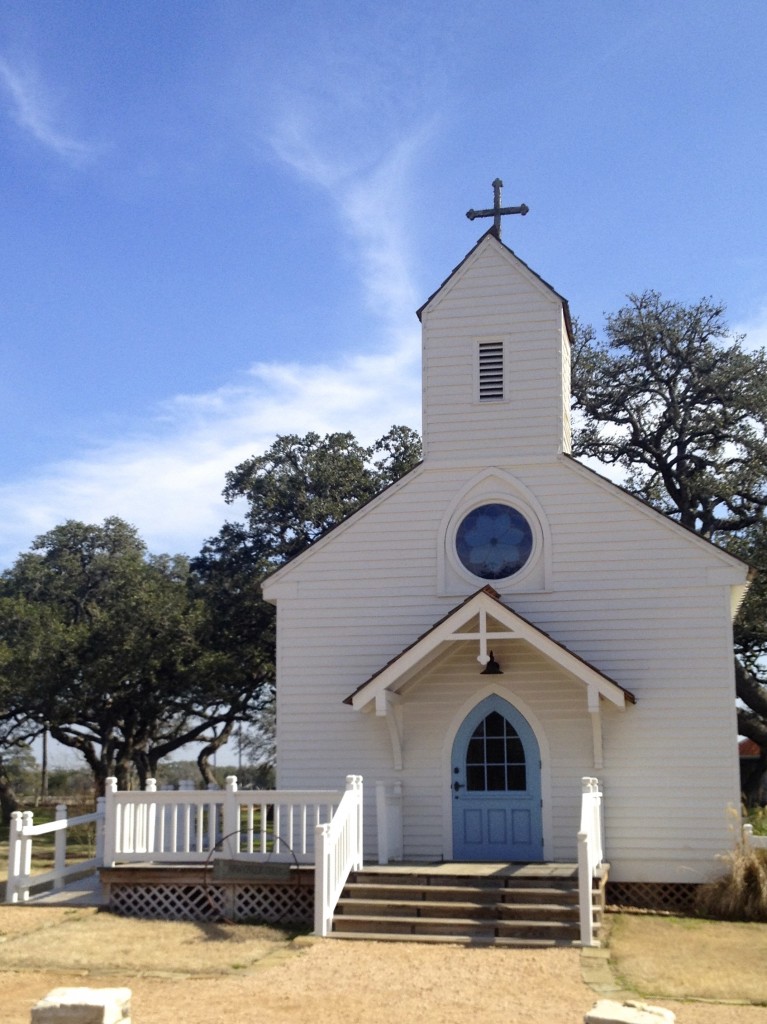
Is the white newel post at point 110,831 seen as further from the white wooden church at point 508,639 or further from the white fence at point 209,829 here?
the white wooden church at point 508,639

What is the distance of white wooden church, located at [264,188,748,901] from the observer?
1534 cm

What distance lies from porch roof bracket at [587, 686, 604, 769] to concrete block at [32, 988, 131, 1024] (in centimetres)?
872

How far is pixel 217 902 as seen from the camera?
13992mm

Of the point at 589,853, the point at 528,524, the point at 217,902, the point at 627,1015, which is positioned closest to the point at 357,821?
the point at 217,902

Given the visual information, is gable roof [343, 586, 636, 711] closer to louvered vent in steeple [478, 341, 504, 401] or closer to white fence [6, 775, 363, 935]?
white fence [6, 775, 363, 935]

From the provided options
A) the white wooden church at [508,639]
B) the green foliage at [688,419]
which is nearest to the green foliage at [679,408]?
the green foliage at [688,419]

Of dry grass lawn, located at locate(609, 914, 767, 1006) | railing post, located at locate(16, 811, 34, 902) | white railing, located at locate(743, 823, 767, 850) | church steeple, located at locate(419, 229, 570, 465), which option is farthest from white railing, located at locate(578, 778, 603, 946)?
railing post, located at locate(16, 811, 34, 902)

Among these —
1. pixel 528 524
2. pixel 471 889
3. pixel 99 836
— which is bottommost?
pixel 471 889

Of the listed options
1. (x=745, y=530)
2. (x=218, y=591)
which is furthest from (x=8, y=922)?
(x=745, y=530)

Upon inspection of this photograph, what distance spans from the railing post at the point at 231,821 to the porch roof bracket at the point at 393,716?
2.30 meters

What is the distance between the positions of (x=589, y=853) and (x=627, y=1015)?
6122 mm

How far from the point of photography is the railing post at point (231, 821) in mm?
14086

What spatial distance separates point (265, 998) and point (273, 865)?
13.0 feet

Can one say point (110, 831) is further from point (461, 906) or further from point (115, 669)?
point (115, 669)
